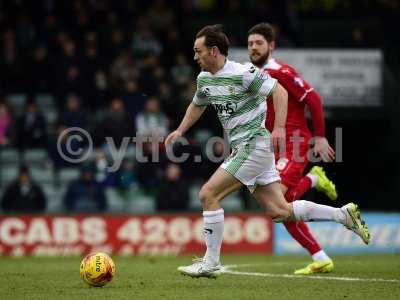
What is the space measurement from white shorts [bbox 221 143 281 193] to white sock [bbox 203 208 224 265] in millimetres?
385

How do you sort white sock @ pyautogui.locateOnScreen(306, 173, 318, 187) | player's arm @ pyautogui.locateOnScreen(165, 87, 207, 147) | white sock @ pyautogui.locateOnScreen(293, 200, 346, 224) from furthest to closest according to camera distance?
white sock @ pyautogui.locateOnScreen(306, 173, 318, 187) < white sock @ pyautogui.locateOnScreen(293, 200, 346, 224) < player's arm @ pyautogui.locateOnScreen(165, 87, 207, 147)

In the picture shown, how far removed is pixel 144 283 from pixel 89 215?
7585mm

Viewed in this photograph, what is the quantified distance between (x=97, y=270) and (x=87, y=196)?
8402mm

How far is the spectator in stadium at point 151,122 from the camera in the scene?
17.6 meters

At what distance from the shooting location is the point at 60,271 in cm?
1085

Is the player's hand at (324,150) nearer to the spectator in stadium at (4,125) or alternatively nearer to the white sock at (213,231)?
the white sock at (213,231)

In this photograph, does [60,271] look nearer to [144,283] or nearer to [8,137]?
[144,283]

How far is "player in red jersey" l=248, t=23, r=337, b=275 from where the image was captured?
33.8ft

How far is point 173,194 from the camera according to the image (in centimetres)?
1717

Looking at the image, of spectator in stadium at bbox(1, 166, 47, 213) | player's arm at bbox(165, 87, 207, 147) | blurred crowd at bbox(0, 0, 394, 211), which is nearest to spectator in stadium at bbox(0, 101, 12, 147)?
blurred crowd at bbox(0, 0, 394, 211)

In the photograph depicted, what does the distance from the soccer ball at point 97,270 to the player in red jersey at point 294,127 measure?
237cm

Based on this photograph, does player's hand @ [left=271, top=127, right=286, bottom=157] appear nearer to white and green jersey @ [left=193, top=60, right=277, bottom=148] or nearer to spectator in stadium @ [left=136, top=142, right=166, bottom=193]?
white and green jersey @ [left=193, top=60, right=277, bottom=148]

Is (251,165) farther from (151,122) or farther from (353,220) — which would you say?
(151,122)

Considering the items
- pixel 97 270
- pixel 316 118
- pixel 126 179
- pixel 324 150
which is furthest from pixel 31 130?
pixel 97 270
